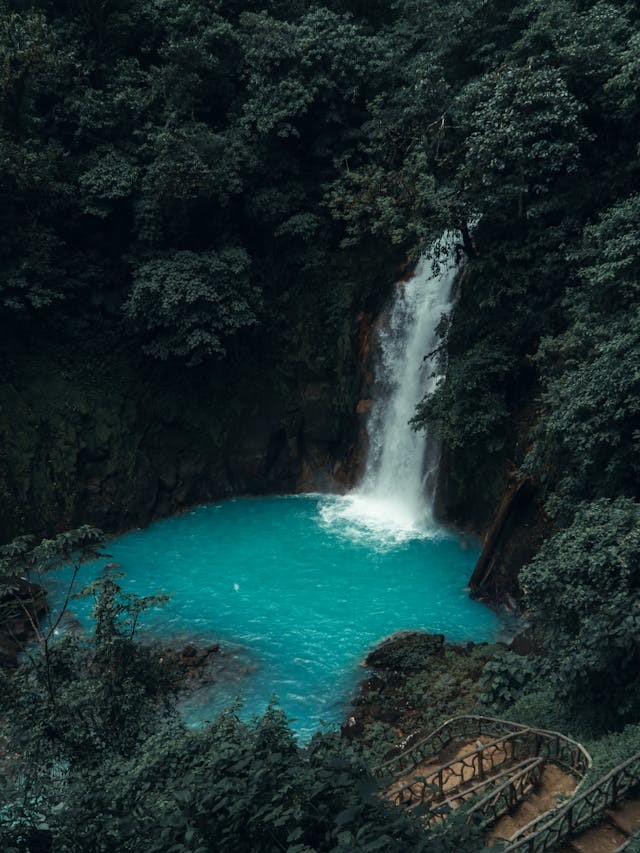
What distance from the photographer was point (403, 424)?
69.8 feet

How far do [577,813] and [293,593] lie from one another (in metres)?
10.8

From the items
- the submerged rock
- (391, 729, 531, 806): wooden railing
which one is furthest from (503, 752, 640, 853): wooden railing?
the submerged rock

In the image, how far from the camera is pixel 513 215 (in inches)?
659

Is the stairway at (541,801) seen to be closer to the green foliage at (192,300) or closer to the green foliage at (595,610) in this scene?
the green foliage at (595,610)

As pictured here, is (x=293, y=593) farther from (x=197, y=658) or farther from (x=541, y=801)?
(x=541, y=801)

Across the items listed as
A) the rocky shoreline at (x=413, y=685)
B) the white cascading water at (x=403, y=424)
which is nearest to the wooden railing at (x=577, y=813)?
the rocky shoreline at (x=413, y=685)

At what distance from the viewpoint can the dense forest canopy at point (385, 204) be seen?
12.0m

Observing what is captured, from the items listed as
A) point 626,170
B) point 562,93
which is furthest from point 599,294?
point 562,93

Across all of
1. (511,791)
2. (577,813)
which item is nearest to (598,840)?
(577,813)

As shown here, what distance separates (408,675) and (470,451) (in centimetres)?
633

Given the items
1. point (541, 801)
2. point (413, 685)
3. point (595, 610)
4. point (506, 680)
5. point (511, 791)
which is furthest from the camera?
point (413, 685)

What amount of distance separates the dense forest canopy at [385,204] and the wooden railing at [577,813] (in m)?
2.37

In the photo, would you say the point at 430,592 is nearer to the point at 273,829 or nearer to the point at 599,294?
the point at 599,294

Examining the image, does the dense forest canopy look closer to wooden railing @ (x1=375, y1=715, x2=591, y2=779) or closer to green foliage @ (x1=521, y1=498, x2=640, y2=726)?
green foliage @ (x1=521, y1=498, x2=640, y2=726)
